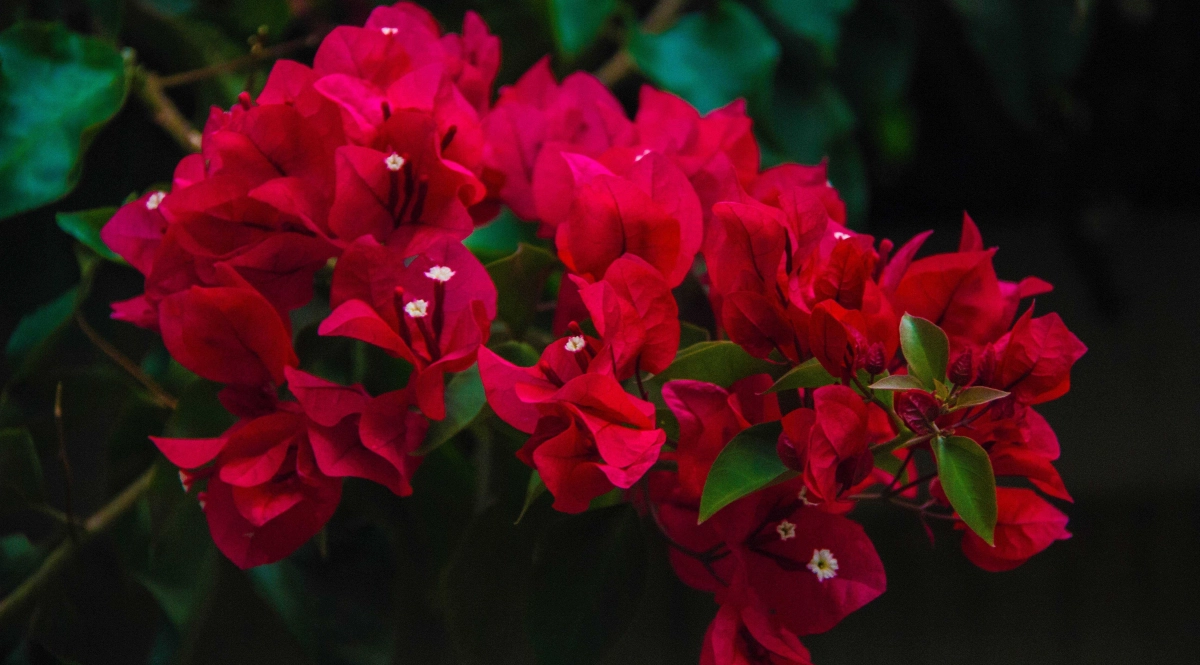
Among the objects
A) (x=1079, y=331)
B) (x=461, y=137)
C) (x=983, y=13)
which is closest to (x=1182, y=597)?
(x=1079, y=331)

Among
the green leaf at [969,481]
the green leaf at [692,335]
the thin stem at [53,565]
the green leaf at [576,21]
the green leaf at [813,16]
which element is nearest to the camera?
the green leaf at [969,481]

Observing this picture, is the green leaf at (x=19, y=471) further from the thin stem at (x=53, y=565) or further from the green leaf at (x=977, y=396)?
the green leaf at (x=977, y=396)

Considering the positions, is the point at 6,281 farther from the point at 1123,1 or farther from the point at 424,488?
the point at 1123,1

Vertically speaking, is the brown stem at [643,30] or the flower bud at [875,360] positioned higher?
the flower bud at [875,360]

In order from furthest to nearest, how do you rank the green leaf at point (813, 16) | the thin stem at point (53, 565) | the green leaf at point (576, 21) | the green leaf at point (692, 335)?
the green leaf at point (813, 16) < the green leaf at point (576, 21) < the thin stem at point (53, 565) < the green leaf at point (692, 335)

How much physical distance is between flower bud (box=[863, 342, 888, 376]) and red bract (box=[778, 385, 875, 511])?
10mm

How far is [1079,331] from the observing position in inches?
58.5

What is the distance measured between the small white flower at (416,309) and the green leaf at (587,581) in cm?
10

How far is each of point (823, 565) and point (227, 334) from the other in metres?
0.21

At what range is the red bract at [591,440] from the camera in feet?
0.84

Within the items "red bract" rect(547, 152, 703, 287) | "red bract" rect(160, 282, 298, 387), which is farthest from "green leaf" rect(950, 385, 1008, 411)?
"red bract" rect(160, 282, 298, 387)

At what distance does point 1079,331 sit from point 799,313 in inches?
55.6

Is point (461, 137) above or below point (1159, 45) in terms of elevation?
above

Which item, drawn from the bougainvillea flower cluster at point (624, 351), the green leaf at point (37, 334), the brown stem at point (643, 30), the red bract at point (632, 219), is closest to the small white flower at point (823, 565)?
the bougainvillea flower cluster at point (624, 351)
